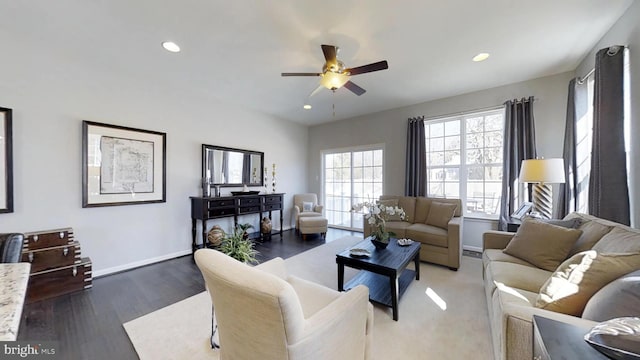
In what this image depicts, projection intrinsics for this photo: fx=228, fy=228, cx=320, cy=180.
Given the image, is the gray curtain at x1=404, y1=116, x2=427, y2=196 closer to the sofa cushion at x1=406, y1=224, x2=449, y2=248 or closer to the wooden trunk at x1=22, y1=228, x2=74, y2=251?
the sofa cushion at x1=406, y1=224, x2=449, y2=248

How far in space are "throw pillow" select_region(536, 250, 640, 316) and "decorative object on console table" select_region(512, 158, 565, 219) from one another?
6.14ft

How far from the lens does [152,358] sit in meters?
1.65

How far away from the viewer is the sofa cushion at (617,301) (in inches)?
35.8

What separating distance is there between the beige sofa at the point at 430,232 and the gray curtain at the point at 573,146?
1.24 meters

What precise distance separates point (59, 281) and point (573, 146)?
6.32 m

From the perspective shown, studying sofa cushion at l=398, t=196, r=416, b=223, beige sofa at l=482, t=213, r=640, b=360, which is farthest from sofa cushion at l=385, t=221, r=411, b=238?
beige sofa at l=482, t=213, r=640, b=360

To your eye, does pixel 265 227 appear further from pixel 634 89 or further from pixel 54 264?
pixel 634 89

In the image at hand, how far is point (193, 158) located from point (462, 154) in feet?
16.0

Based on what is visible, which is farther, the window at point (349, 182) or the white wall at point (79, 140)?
the window at point (349, 182)

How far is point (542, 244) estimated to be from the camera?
81.4 inches

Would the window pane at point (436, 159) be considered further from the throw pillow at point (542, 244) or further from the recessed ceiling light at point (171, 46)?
the recessed ceiling light at point (171, 46)

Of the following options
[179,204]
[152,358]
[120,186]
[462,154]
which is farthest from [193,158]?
[462,154]

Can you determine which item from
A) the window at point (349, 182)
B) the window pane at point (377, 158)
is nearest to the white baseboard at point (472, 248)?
the window at point (349, 182)

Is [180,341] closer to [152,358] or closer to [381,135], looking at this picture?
[152,358]
